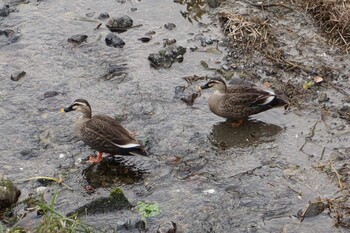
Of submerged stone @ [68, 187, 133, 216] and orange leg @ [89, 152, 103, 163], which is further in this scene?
orange leg @ [89, 152, 103, 163]

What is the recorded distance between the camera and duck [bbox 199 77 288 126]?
8.96m

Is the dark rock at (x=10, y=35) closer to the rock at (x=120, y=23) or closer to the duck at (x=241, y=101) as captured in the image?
the rock at (x=120, y=23)

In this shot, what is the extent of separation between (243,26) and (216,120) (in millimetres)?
2153

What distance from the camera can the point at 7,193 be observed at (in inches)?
293

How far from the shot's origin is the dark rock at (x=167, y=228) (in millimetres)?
7180

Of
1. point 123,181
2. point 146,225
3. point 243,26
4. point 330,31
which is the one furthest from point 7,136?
point 330,31

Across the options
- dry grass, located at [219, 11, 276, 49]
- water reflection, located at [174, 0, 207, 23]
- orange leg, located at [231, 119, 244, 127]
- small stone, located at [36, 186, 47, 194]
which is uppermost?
dry grass, located at [219, 11, 276, 49]

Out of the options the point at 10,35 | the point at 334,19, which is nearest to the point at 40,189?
the point at 10,35

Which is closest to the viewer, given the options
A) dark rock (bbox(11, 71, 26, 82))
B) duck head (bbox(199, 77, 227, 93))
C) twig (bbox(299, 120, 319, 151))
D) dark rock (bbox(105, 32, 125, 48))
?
twig (bbox(299, 120, 319, 151))

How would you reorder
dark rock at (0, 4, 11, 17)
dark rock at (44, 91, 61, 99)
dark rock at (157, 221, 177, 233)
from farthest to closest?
1. dark rock at (0, 4, 11, 17)
2. dark rock at (44, 91, 61, 99)
3. dark rock at (157, 221, 177, 233)

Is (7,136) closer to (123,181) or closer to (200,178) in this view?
(123,181)

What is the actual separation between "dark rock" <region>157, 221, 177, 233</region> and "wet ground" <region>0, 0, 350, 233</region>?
14cm

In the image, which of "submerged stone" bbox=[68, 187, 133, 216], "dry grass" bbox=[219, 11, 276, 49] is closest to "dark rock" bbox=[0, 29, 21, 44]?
"dry grass" bbox=[219, 11, 276, 49]

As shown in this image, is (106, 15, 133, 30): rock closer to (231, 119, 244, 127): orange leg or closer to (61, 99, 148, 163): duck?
(61, 99, 148, 163): duck
